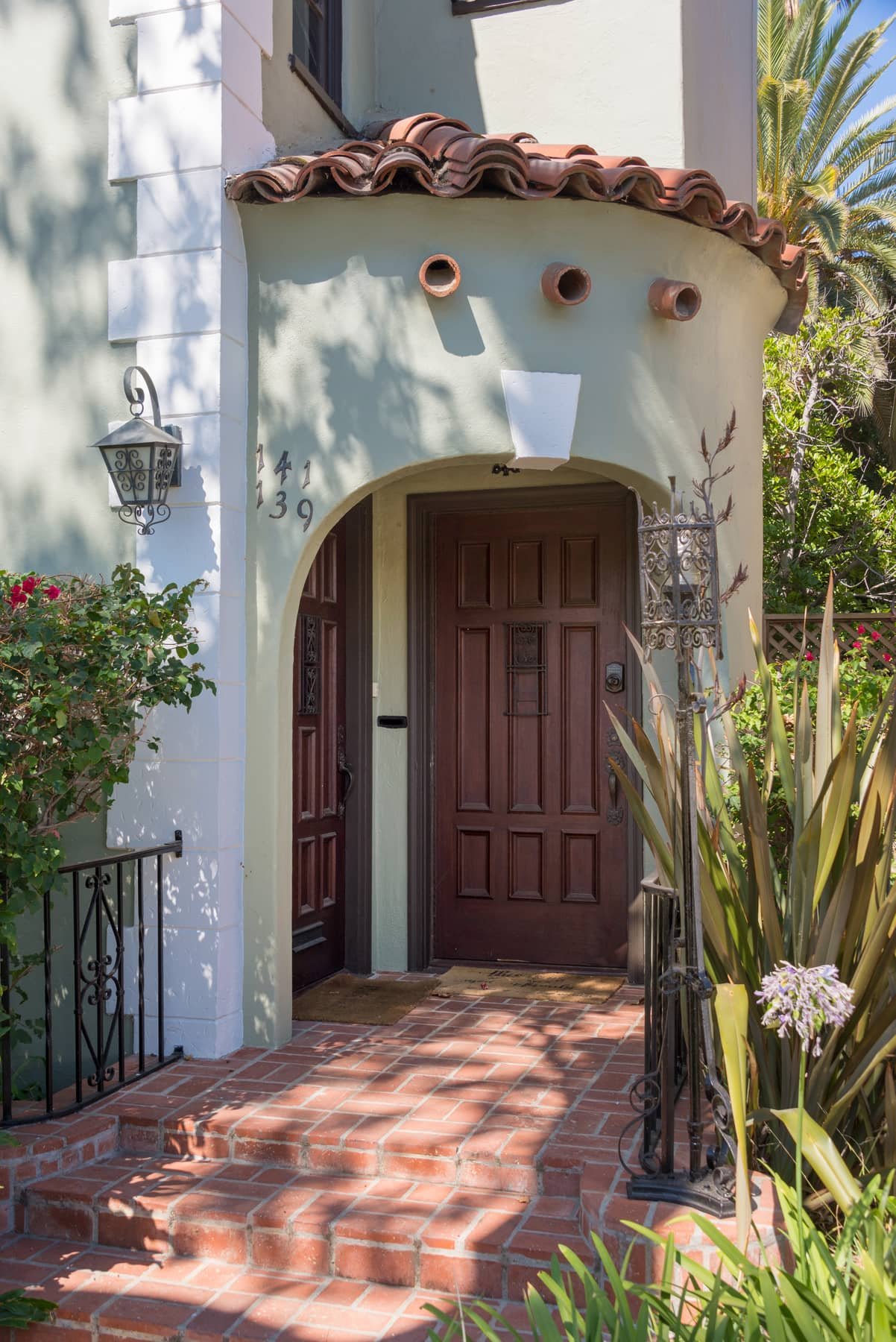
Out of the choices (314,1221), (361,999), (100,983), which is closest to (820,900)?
(314,1221)

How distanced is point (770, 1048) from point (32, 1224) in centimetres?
247

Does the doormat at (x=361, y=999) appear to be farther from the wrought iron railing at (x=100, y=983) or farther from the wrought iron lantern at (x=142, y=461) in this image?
the wrought iron lantern at (x=142, y=461)

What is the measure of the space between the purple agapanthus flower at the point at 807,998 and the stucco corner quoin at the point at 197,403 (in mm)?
2558

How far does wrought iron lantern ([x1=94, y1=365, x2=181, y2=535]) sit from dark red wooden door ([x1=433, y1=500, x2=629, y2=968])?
195 centimetres

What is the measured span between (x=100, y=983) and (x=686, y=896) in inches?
93.1

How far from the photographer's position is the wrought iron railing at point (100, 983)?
4383mm

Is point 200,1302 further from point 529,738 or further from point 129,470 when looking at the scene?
point 529,738

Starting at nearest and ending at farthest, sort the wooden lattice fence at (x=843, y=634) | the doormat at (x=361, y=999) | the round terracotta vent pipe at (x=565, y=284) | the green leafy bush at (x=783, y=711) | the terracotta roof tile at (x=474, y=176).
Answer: the terracotta roof tile at (x=474, y=176), the round terracotta vent pipe at (x=565, y=284), the green leafy bush at (x=783, y=711), the doormat at (x=361, y=999), the wooden lattice fence at (x=843, y=634)

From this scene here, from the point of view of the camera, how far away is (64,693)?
12.7 ft

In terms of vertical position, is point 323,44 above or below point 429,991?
above

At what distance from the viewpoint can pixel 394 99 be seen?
635cm

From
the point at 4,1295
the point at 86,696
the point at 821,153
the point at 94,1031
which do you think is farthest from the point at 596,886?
the point at 821,153

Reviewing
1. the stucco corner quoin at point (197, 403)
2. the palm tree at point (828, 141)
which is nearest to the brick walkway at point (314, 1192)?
the stucco corner quoin at point (197, 403)

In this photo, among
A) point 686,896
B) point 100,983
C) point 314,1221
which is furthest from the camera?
point 100,983
